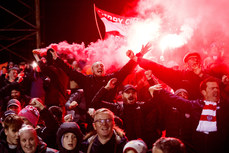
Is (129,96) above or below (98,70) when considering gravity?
below

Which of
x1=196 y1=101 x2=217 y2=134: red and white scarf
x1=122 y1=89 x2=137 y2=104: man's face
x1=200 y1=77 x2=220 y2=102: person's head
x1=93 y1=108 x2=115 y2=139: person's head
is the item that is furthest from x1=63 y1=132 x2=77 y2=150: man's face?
x1=200 y1=77 x2=220 y2=102: person's head

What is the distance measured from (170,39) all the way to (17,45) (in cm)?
727

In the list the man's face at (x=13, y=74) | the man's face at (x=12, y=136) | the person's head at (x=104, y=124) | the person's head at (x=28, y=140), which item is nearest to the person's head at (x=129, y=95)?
the person's head at (x=104, y=124)

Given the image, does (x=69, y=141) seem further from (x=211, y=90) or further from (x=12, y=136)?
(x=211, y=90)

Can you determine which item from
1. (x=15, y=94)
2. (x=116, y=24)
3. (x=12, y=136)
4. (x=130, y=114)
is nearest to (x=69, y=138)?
(x=12, y=136)

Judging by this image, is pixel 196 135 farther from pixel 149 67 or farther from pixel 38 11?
pixel 38 11

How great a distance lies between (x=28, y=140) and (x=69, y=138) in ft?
1.81

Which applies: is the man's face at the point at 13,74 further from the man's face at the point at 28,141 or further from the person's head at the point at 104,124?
the person's head at the point at 104,124

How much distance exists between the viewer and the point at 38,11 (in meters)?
10.1

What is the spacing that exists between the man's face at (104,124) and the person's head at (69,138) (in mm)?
313

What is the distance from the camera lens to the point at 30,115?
4.71 meters

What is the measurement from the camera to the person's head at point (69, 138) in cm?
386

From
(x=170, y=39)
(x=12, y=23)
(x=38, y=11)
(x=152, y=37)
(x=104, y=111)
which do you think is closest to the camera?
(x=104, y=111)

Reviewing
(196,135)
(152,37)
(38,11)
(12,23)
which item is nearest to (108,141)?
(196,135)
